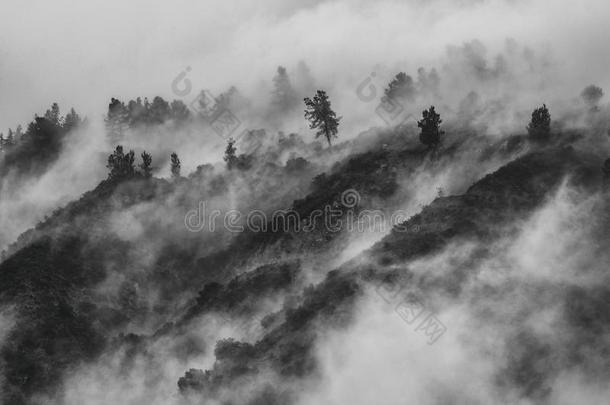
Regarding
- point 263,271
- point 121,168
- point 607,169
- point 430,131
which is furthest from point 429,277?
point 121,168

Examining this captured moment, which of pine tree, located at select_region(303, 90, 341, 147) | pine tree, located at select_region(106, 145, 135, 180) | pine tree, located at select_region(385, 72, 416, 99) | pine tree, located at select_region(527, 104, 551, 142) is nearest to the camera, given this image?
pine tree, located at select_region(527, 104, 551, 142)

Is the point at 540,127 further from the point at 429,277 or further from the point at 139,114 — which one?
the point at 139,114

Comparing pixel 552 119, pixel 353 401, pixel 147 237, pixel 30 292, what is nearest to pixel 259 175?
pixel 147 237

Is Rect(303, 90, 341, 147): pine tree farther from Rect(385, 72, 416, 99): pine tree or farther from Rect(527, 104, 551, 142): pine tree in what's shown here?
Rect(527, 104, 551, 142): pine tree

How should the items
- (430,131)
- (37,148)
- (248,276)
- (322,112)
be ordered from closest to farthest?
(248,276) → (430,131) → (322,112) → (37,148)

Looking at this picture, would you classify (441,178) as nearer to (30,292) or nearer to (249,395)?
(249,395)

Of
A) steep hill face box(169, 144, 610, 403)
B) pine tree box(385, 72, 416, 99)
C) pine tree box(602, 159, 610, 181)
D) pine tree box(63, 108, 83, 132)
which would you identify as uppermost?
pine tree box(63, 108, 83, 132)

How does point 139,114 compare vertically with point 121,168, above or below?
above

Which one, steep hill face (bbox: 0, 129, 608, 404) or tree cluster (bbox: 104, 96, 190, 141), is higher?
tree cluster (bbox: 104, 96, 190, 141)

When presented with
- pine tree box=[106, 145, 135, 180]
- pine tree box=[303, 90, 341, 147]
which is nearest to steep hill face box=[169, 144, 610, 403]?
pine tree box=[106, 145, 135, 180]
